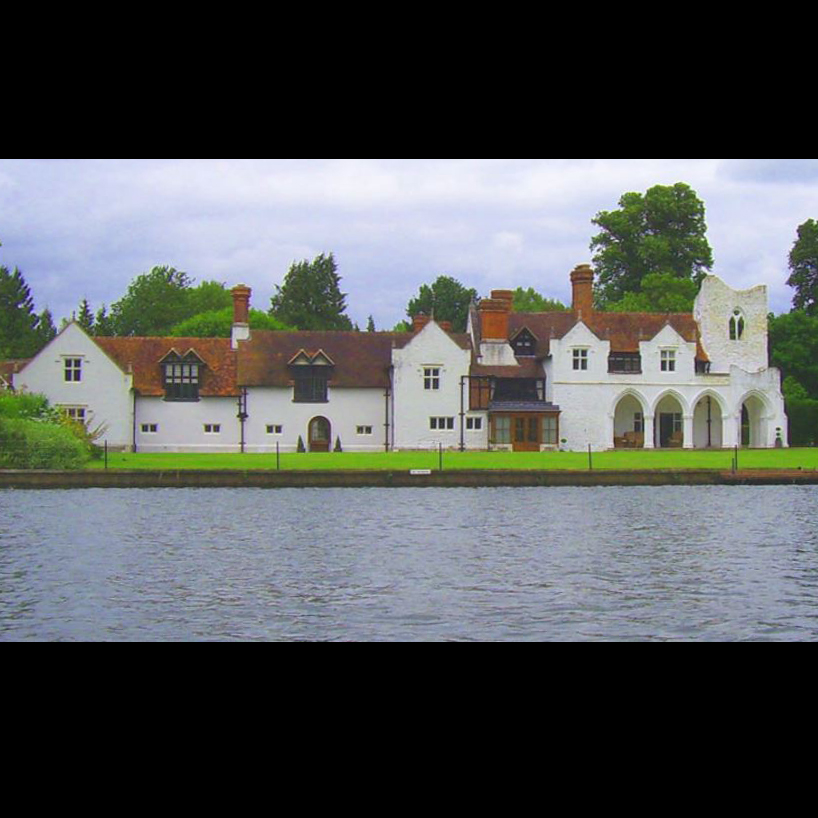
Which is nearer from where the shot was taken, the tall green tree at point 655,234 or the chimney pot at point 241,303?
the chimney pot at point 241,303

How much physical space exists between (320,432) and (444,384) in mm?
5979

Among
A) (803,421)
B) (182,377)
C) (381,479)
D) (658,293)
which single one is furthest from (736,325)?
(182,377)

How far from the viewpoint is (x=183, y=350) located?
51094 mm

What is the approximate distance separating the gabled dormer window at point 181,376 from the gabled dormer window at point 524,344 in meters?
14.7

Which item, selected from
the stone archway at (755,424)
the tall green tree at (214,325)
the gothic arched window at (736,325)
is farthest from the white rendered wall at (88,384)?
the stone archway at (755,424)

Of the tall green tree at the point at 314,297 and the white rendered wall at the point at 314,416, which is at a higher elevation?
the tall green tree at the point at 314,297

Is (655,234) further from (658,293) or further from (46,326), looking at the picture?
(46,326)

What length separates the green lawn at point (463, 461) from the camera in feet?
125

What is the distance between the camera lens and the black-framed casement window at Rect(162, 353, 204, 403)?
49656 millimetres

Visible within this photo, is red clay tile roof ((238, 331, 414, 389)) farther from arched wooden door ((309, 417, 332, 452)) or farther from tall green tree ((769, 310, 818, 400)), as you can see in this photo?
tall green tree ((769, 310, 818, 400))

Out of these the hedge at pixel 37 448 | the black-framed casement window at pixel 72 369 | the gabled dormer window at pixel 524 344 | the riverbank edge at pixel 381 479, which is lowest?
the riverbank edge at pixel 381 479

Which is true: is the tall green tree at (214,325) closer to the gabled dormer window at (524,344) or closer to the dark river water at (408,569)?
the gabled dormer window at (524,344)
